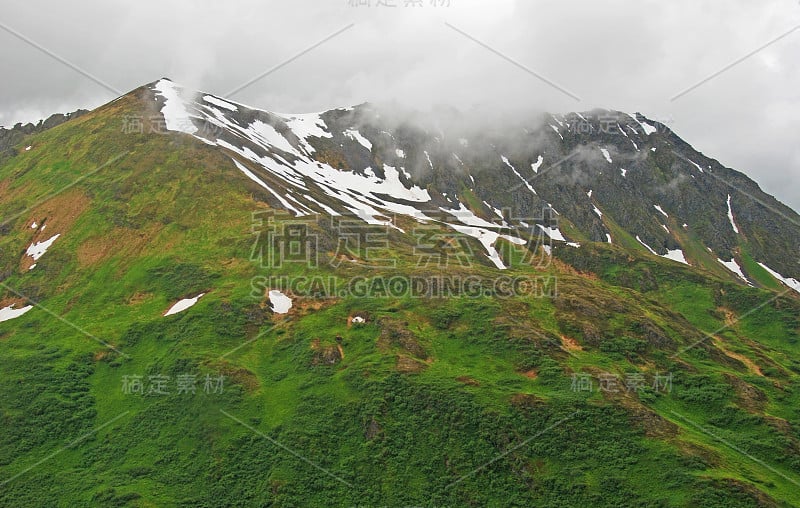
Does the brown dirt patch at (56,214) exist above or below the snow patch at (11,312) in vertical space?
above

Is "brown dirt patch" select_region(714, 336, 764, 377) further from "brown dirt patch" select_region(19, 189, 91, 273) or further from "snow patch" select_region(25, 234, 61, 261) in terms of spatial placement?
"snow patch" select_region(25, 234, 61, 261)

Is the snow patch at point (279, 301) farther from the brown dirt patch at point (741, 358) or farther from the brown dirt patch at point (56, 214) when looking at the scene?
the brown dirt patch at point (741, 358)

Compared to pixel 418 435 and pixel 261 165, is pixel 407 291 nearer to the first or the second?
pixel 418 435

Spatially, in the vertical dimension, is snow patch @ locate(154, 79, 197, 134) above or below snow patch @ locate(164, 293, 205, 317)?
above

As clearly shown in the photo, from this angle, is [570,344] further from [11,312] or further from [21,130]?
[21,130]

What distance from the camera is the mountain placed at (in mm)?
59625

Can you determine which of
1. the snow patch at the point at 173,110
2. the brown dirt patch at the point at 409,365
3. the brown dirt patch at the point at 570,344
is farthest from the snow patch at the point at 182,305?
the snow patch at the point at 173,110

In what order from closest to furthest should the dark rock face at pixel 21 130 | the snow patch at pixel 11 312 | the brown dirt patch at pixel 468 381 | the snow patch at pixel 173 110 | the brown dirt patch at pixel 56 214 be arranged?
the brown dirt patch at pixel 468 381 < the snow patch at pixel 11 312 < the brown dirt patch at pixel 56 214 < the snow patch at pixel 173 110 < the dark rock face at pixel 21 130

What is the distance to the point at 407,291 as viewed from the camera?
91.2 meters

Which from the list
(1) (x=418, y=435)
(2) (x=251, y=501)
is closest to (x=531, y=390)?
(1) (x=418, y=435)

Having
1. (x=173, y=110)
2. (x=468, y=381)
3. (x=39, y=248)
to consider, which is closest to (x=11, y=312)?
(x=39, y=248)

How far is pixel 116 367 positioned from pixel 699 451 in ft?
217

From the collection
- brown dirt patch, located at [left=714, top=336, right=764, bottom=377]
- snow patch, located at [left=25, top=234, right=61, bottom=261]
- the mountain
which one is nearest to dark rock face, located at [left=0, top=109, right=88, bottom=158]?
the mountain

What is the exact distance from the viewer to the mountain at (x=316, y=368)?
196ft
